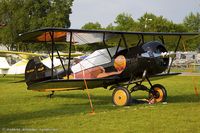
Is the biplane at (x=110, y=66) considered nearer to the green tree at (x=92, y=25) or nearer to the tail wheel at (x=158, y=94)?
the tail wheel at (x=158, y=94)

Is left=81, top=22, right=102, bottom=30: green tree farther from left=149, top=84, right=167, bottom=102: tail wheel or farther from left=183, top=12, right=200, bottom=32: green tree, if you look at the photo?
left=149, top=84, right=167, bottom=102: tail wheel

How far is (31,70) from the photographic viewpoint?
51.1 feet

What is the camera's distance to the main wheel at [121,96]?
43.3ft

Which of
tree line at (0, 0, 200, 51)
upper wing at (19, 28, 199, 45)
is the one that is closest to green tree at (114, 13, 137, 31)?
tree line at (0, 0, 200, 51)

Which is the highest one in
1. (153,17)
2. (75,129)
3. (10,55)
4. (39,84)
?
(153,17)

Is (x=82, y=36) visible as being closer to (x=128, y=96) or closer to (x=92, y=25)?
(x=128, y=96)

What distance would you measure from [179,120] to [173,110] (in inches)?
69.0

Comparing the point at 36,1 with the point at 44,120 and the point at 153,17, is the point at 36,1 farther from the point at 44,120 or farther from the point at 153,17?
the point at 44,120

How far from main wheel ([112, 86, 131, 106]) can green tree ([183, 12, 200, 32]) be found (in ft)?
285

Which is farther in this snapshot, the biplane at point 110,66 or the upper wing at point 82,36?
the biplane at point 110,66

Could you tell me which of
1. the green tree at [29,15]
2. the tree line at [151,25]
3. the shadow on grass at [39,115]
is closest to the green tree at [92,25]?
the tree line at [151,25]

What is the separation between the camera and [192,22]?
101 meters

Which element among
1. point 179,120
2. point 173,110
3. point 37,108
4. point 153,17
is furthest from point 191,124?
point 153,17

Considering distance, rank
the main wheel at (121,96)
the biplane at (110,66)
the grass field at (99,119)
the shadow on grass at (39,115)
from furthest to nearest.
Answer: the biplane at (110,66)
the main wheel at (121,96)
the shadow on grass at (39,115)
the grass field at (99,119)
